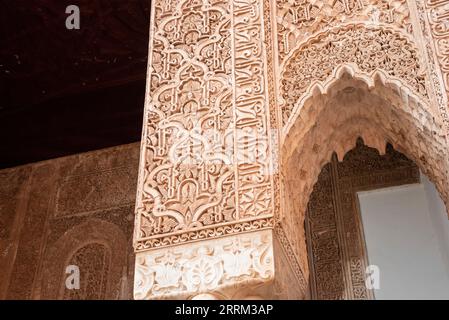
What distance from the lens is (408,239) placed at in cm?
529

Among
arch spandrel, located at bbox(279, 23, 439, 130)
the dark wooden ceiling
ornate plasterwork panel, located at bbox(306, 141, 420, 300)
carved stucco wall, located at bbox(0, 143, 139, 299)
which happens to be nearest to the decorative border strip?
arch spandrel, located at bbox(279, 23, 439, 130)

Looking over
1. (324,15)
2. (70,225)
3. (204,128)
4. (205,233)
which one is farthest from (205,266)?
(70,225)

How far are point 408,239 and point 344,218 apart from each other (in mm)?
555

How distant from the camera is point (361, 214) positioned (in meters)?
5.55

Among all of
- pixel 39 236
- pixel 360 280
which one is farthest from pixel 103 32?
pixel 360 280

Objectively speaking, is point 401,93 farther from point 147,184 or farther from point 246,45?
point 147,184

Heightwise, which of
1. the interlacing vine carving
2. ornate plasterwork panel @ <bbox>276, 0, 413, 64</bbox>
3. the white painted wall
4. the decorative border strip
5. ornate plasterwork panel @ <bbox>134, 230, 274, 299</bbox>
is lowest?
ornate plasterwork panel @ <bbox>134, 230, 274, 299</bbox>

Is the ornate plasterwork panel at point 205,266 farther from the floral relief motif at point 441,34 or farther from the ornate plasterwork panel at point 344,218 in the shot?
the ornate plasterwork panel at point 344,218

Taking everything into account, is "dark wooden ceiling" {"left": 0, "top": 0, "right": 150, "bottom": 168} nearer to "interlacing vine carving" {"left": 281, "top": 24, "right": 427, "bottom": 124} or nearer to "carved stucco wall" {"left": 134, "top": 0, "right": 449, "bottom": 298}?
"carved stucco wall" {"left": 134, "top": 0, "right": 449, "bottom": 298}

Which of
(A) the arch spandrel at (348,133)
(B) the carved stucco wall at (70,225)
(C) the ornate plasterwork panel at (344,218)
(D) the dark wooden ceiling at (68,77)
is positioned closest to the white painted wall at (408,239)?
(C) the ornate plasterwork panel at (344,218)

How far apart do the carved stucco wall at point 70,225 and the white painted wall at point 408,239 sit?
2.30 meters

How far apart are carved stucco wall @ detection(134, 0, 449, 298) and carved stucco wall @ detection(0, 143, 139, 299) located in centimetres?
277

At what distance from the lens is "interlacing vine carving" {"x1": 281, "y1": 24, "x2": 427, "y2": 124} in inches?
143

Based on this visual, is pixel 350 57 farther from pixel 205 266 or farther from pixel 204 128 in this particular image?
pixel 205 266
